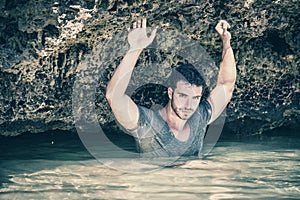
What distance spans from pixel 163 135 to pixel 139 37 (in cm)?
83

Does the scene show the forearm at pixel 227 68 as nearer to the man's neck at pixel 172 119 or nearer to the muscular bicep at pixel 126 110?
the man's neck at pixel 172 119

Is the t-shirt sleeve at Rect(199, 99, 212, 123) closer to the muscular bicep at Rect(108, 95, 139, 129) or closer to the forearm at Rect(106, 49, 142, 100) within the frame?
the muscular bicep at Rect(108, 95, 139, 129)

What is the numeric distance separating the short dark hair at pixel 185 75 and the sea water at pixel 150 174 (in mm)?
656

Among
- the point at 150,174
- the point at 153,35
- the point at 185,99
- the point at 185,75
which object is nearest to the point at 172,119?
the point at 185,99

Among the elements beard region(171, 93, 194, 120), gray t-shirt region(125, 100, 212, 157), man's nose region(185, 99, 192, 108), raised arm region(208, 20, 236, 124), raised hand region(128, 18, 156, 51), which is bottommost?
gray t-shirt region(125, 100, 212, 157)

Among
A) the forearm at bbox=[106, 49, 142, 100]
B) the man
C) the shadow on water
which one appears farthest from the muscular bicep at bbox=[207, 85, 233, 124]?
the forearm at bbox=[106, 49, 142, 100]

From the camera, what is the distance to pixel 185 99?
5.39m

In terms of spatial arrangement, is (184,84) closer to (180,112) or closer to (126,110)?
(180,112)

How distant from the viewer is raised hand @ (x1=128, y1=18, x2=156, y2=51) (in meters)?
5.19

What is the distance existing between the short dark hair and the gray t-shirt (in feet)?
0.97

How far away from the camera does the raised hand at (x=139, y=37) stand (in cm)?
519

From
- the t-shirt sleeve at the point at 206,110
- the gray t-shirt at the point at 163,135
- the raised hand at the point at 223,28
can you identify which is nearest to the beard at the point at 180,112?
the gray t-shirt at the point at 163,135

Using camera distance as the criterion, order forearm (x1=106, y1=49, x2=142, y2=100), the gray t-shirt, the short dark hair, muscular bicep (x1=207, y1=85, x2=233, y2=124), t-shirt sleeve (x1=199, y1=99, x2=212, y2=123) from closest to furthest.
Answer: forearm (x1=106, y1=49, x2=142, y2=100) < the gray t-shirt < the short dark hair < t-shirt sleeve (x1=199, y1=99, x2=212, y2=123) < muscular bicep (x1=207, y1=85, x2=233, y2=124)

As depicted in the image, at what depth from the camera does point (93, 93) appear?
605 centimetres
